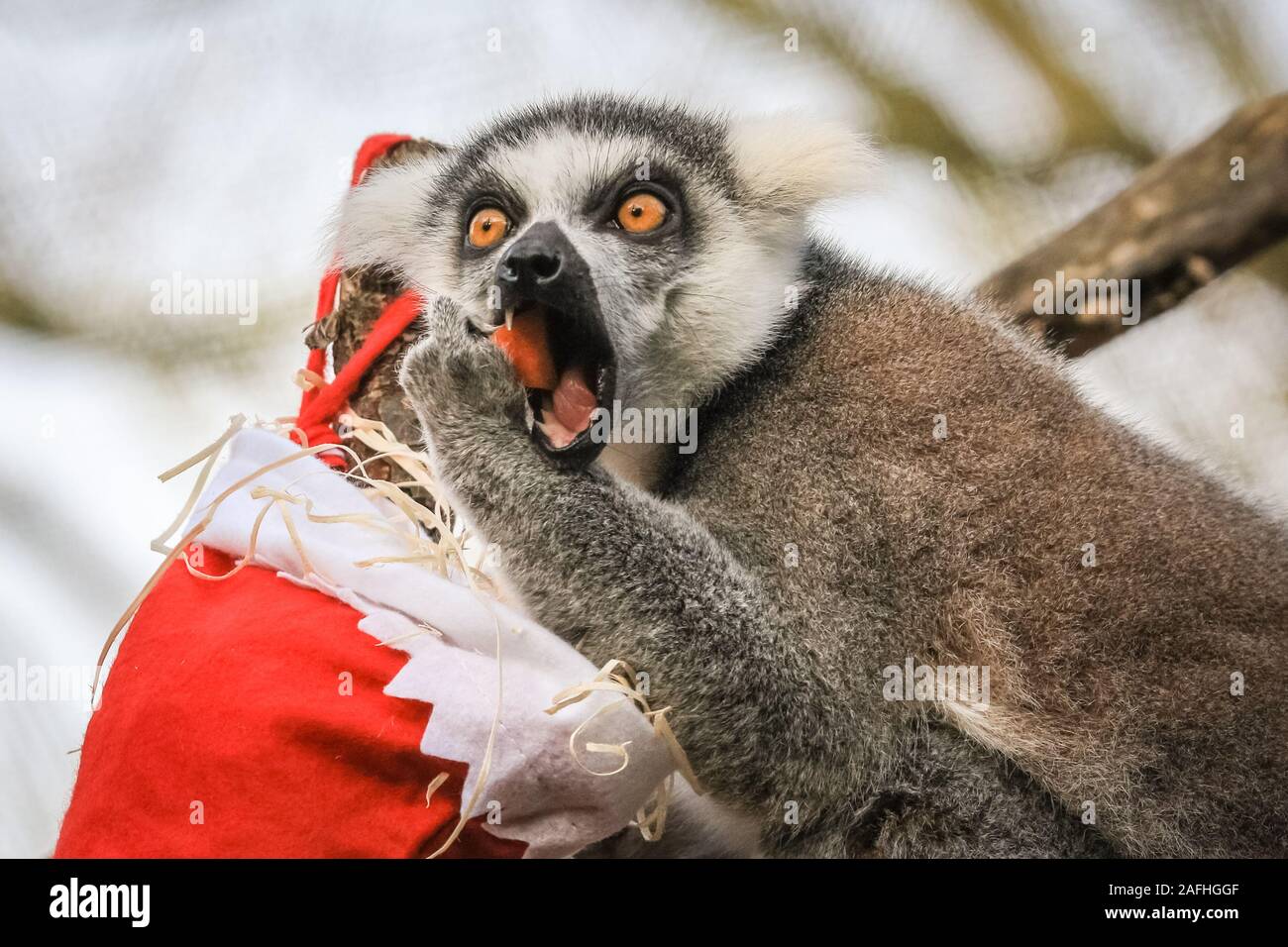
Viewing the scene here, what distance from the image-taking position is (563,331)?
1883 mm

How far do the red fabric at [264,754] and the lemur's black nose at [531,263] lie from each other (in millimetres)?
599

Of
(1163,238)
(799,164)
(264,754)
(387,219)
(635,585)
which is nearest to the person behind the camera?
(264,754)

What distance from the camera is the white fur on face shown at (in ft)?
6.61

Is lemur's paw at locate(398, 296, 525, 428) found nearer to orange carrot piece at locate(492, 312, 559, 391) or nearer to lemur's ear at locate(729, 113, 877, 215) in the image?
orange carrot piece at locate(492, 312, 559, 391)

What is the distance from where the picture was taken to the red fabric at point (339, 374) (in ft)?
6.74

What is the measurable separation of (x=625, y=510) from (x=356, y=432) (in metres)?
0.56

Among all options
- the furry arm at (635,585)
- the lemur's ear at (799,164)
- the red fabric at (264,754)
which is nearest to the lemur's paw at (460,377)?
the furry arm at (635,585)

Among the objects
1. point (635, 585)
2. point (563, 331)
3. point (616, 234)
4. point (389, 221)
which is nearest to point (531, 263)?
point (563, 331)

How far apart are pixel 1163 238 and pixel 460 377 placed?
196 cm

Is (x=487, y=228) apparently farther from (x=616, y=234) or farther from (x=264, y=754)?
(x=264, y=754)

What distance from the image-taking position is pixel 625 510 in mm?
1771

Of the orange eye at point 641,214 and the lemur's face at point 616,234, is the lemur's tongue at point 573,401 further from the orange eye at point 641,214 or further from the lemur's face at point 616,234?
the orange eye at point 641,214

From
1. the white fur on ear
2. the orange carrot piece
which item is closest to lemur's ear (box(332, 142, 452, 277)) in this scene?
the white fur on ear
